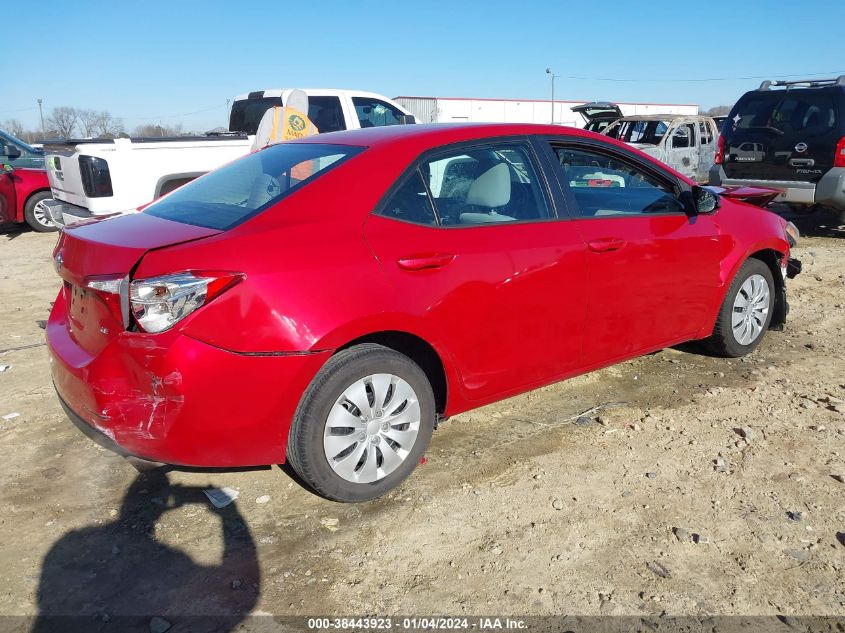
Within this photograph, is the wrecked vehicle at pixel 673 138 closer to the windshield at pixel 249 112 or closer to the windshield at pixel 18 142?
the windshield at pixel 249 112

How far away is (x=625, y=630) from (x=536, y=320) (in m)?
1.58

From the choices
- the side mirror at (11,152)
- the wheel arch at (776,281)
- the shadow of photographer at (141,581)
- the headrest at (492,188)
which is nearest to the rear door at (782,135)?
the wheel arch at (776,281)

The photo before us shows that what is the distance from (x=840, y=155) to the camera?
8.76 meters

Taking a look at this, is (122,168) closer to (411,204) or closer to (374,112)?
(374,112)

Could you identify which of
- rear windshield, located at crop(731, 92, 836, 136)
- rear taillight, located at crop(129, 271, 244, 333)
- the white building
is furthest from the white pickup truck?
the white building

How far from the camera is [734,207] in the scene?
4.71 metres

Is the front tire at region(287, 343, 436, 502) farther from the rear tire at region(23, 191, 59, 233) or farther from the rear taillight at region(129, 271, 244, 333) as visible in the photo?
the rear tire at region(23, 191, 59, 233)

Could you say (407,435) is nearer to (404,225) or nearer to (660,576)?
(404,225)

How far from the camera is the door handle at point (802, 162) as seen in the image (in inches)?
355

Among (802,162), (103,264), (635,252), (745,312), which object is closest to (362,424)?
(103,264)

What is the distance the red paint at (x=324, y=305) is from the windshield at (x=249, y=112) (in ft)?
24.5

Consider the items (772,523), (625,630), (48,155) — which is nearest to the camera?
(625,630)

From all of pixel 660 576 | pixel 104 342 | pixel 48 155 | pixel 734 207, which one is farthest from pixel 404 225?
pixel 48 155

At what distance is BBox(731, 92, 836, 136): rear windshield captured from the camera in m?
9.02
